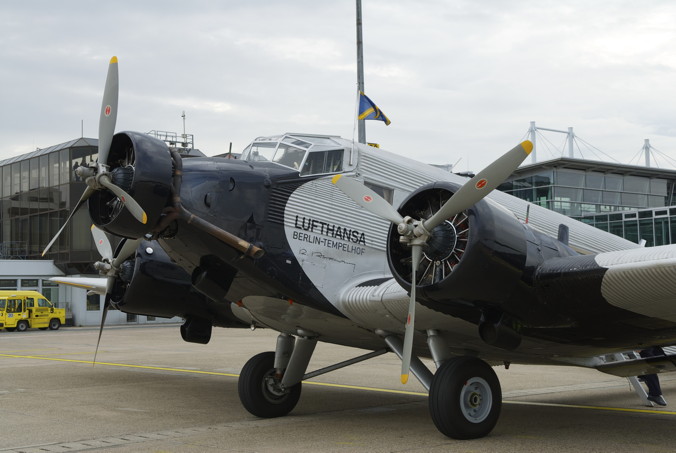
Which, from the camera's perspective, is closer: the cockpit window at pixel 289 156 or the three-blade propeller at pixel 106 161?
the three-blade propeller at pixel 106 161

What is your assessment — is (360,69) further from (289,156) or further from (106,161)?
(106,161)

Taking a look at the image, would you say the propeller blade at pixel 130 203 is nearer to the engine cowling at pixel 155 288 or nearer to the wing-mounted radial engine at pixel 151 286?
the wing-mounted radial engine at pixel 151 286

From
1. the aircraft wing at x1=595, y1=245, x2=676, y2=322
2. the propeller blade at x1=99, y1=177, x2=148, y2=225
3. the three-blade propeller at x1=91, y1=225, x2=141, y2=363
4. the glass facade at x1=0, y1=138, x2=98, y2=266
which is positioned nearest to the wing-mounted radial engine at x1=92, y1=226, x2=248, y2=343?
the three-blade propeller at x1=91, y1=225, x2=141, y2=363

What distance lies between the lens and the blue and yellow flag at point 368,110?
1808cm

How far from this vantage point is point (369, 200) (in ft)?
30.0

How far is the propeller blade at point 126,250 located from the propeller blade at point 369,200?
4383mm

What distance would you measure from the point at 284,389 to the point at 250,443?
2476 mm

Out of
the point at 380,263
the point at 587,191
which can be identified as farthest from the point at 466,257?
the point at 587,191

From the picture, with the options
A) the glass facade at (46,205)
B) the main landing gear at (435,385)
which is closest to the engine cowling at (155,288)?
the main landing gear at (435,385)

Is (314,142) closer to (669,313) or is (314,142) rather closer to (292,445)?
(292,445)

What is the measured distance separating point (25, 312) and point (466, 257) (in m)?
41.4

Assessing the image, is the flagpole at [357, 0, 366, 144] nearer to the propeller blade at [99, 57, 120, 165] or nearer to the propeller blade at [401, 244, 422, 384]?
the propeller blade at [99, 57, 120, 165]

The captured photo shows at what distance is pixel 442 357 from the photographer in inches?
382

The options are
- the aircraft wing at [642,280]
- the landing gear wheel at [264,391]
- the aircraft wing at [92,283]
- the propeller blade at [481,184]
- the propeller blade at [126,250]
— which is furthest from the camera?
the aircraft wing at [92,283]
